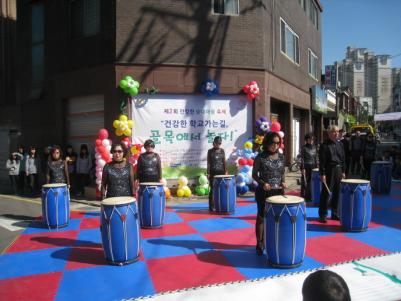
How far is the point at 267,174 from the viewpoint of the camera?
5.89 meters

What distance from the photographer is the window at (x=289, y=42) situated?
1520 cm

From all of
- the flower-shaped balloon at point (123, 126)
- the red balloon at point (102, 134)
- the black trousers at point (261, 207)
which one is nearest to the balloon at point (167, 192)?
the flower-shaped balloon at point (123, 126)

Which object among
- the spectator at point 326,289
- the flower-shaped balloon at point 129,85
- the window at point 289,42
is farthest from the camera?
the window at point 289,42

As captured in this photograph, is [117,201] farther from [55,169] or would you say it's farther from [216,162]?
[216,162]

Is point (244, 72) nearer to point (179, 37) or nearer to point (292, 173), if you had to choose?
point (179, 37)

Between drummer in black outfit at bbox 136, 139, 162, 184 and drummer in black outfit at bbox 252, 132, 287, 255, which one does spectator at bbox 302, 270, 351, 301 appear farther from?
drummer in black outfit at bbox 136, 139, 162, 184

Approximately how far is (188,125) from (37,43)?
293 inches

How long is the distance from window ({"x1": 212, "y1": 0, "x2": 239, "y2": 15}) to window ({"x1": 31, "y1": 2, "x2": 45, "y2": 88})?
6.85 metres

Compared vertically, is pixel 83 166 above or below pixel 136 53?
below

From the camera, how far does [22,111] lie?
15656mm

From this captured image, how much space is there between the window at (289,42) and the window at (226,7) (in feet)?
10.6

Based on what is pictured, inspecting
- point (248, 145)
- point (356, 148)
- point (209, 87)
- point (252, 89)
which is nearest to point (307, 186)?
point (248, 145)

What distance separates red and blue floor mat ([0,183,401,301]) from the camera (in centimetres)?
495

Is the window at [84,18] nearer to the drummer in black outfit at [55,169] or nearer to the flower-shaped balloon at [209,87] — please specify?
the flower-shaped balloon at [209,87]
